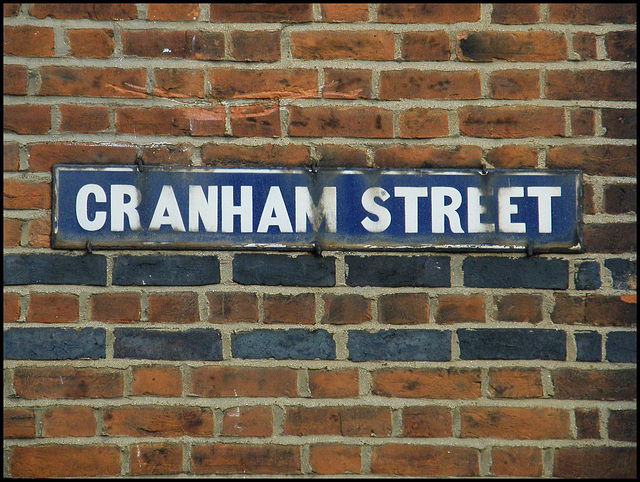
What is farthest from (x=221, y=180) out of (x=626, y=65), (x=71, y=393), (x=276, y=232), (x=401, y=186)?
(x=626, y=65)

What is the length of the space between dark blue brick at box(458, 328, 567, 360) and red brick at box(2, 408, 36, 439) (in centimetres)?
109

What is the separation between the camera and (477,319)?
4.70 ft

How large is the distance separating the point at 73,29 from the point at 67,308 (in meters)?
0.71

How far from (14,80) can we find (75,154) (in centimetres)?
24

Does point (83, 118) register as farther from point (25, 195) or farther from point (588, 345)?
point (588, 345)

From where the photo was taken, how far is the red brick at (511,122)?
1.46 metres

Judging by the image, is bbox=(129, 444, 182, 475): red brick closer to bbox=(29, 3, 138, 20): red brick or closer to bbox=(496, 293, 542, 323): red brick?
bbox=(496, 293, 542, 323): red brick

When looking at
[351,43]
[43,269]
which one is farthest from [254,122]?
[43,269]

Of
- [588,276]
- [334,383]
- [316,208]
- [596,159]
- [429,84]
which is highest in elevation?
[429,84]

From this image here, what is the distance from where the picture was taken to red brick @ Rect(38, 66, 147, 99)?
1432 mm

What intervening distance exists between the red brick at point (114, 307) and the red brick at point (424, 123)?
0.82m

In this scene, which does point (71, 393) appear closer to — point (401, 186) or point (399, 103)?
point (401, 186)

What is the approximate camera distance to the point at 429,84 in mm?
1459

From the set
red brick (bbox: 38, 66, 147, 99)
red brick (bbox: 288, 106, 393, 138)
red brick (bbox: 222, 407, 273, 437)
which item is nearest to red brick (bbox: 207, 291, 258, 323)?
red brick (bbox: 222, 407, 273, 437)
